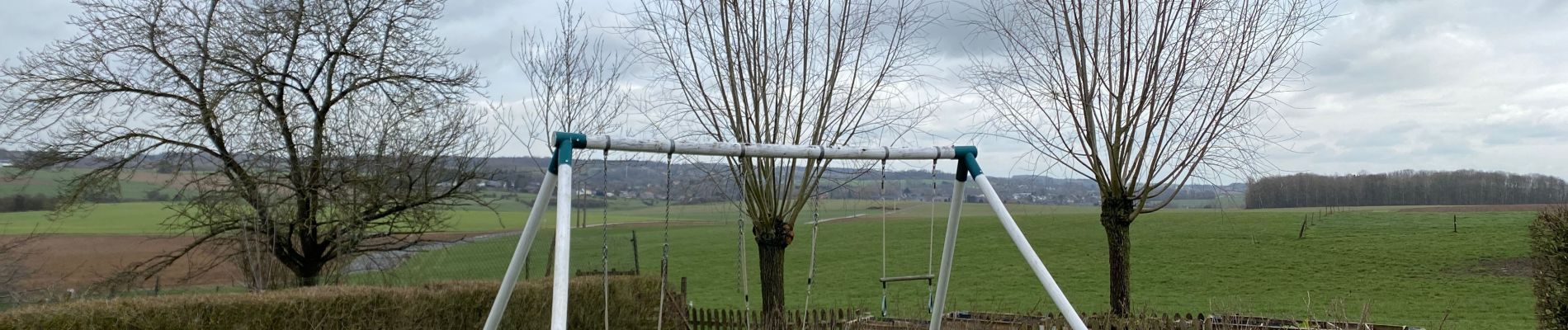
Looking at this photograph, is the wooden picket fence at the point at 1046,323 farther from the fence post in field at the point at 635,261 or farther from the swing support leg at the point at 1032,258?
the swing support leg at the point at 1032,258

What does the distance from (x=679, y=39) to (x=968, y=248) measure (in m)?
30.4

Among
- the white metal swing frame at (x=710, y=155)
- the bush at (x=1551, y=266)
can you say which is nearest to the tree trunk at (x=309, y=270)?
the white metal swing frame at (x=710, y=155)

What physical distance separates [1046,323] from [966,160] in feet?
12.8

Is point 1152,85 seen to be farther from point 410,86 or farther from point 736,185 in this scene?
point 410,86

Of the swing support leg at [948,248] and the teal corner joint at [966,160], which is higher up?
the teal corner joint at [966,160]

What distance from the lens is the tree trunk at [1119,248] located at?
31.3 ft

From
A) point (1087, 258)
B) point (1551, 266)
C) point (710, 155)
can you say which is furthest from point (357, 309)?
point (1087, 258)

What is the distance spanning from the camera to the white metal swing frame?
4098 mm

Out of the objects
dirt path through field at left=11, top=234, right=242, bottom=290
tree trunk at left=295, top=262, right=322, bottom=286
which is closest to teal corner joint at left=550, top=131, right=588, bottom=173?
dirt path through field at left=11, top=234, right=242, bottom=290

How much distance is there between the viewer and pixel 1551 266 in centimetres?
782

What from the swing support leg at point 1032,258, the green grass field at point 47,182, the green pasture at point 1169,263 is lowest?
the green pasture at point 1169,263

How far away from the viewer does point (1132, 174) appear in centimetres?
951

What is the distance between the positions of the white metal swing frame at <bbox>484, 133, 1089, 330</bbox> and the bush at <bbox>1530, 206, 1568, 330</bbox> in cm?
513

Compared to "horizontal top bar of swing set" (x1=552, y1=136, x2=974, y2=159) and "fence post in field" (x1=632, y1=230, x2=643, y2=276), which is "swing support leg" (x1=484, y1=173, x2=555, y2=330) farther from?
"fence post in field" (x1=632, y1=230, x2=643, y2=276)
